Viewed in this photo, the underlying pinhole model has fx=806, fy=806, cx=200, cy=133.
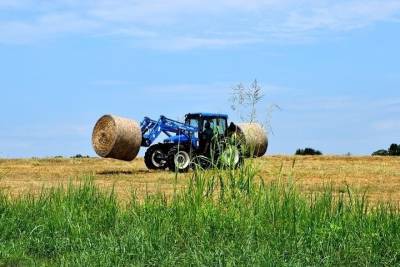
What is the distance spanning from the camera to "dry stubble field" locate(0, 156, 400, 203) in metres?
18.0

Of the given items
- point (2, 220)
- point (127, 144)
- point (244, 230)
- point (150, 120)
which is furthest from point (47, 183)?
point (244, 230)

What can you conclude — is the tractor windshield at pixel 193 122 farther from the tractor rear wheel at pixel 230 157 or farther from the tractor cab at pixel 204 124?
the tractor rear wheel at pixel 230 157

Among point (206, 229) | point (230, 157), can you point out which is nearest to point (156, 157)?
point (230, 157)

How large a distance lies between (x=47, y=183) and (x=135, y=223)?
10.5 metres

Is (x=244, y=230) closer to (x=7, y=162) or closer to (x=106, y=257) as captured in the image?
(x=106, y=257)

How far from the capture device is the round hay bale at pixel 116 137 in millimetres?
23172

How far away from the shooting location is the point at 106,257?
7.33 m

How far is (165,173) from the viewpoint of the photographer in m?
22.4

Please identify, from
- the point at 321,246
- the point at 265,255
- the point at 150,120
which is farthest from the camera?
the point at 150,120

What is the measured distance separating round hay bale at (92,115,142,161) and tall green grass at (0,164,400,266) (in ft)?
43.0

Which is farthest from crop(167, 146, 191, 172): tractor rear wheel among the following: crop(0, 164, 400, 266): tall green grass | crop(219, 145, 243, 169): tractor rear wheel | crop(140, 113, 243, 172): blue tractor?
crop(0, 164, 400, 266): tall green grass

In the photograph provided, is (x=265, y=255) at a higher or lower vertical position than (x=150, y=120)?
lower

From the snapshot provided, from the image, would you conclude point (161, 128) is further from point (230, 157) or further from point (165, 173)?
point (230, 157)

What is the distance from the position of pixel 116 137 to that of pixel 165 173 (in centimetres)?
184
